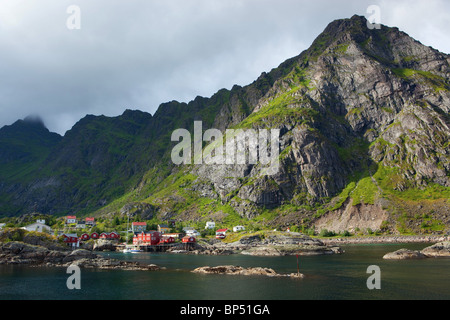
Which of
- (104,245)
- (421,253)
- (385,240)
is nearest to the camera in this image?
(421,253)

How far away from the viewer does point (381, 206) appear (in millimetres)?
195125

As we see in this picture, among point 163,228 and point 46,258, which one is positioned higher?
point 46,258

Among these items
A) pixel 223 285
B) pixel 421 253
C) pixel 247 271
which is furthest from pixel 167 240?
pixel 421 253

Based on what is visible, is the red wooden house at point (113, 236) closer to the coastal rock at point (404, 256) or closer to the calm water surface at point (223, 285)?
the calm water surface at point (223, 285)

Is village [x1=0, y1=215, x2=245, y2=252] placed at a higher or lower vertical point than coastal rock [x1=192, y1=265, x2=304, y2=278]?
Answer: lower

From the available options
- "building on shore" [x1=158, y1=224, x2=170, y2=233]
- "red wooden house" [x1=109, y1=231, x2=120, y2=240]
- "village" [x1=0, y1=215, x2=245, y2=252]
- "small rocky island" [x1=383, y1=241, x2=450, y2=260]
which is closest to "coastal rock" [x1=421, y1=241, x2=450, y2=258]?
"small rocky island" [x1=383, y1=241, x2=450, y2=260]

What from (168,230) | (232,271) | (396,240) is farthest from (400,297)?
(168,230)

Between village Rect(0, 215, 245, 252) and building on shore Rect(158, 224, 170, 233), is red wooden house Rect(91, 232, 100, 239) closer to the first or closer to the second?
village Rect(0, 215, 245, 252)

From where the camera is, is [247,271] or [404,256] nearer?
[247,271]

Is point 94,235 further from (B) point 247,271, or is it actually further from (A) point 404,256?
(A) point 404,256

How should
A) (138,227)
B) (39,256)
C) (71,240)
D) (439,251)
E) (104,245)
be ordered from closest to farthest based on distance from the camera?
(39,256), (439,251), (71,240), (104,245), (138,227)

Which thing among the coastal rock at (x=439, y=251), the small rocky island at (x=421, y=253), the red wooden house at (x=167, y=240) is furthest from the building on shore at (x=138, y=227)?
the coastal rock at (x=439, y=251)

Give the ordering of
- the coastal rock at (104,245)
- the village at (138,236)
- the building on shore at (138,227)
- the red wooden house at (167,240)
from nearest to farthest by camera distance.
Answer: the village at (138,236), the coastal rock at (104,245), the red wooden house at (167,240), the building on shore at (138,227)
